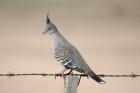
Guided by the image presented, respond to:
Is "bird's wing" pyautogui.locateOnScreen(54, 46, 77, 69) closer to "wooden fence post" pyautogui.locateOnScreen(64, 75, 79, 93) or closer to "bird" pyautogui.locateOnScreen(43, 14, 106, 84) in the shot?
"bird" pyautogui.locateOnScreen(43, 14, 106, 84)

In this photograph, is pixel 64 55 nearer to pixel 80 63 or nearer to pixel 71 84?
pixel 80 63

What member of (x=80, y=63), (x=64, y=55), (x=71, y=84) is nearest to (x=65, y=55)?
(x=64, y=55)

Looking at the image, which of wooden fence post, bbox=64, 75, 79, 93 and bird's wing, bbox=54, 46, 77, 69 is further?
bird's wing, bbox=54, 46, 77, 69

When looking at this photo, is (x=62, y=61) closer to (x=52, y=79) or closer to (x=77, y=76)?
(x=77, y=76)

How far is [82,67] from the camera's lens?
376cm

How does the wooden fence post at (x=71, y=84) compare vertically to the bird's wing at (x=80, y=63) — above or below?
below

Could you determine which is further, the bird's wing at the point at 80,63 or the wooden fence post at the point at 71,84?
the bird's wing at the point at 80,63

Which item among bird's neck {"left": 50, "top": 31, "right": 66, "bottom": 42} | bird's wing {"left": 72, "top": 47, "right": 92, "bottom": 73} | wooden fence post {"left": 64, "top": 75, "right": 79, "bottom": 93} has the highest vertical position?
bird's neck {"left": 50, "top": 31, "right": 66, "bottom": 42}

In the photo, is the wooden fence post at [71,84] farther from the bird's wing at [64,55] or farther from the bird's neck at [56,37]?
the bird's neck at [56,37]

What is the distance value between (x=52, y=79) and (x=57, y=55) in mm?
2639

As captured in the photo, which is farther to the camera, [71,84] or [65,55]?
[65,55]

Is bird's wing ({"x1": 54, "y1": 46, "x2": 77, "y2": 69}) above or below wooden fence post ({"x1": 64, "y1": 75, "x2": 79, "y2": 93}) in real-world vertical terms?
above

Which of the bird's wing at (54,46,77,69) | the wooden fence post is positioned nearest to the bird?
the bird's wing at (54,46,77,69)

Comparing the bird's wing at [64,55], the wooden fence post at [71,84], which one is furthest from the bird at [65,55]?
the wooden fence post at [71,84]
